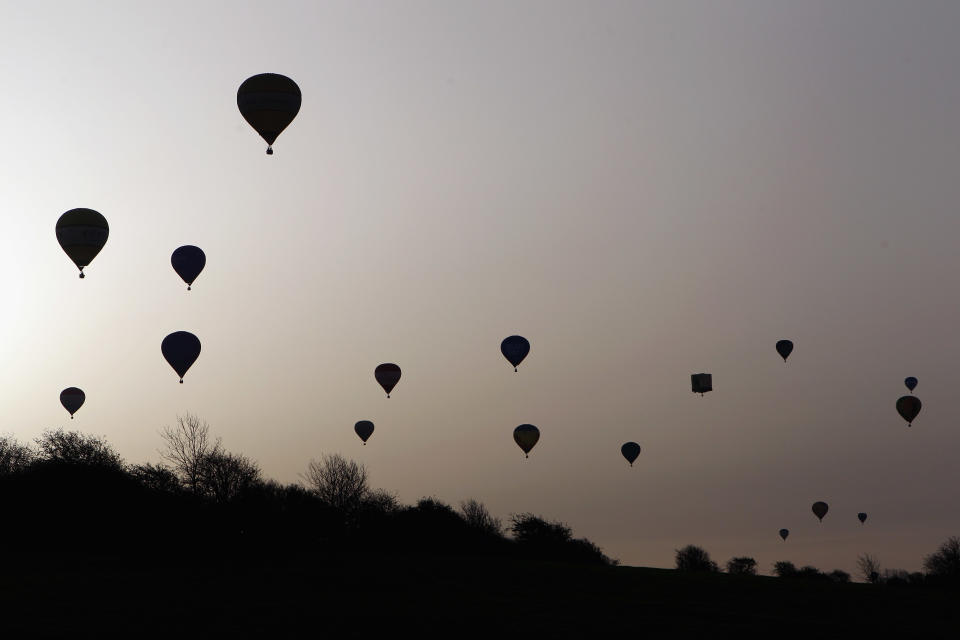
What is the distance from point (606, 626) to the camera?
3856cm

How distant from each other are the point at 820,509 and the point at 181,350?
66.5m

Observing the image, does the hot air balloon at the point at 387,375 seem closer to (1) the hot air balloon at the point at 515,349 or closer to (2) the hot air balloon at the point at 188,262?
(1) the hot air balloon at the point at 515,349

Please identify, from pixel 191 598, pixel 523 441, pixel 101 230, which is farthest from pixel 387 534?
pixel 191 598

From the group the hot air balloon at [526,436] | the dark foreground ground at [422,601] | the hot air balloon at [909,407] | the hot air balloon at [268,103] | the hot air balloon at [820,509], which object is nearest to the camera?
the dark foreground ground at [422,601]

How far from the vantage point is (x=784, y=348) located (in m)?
81.6

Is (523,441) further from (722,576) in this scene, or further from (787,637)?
(787,637)

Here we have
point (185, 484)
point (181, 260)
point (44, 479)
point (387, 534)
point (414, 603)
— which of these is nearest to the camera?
point (414, 603)

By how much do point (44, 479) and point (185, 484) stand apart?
1319cm

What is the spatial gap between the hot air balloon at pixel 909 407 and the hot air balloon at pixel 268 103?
5334cm

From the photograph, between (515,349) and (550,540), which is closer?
(515,349)

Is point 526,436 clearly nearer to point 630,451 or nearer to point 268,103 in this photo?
point 630,451

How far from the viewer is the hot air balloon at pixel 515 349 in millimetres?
70375

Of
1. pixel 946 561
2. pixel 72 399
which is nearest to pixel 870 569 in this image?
pixel 946 561

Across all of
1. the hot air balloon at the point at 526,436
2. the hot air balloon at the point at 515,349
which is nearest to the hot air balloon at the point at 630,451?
the hot air balloon at the point at 526,436
